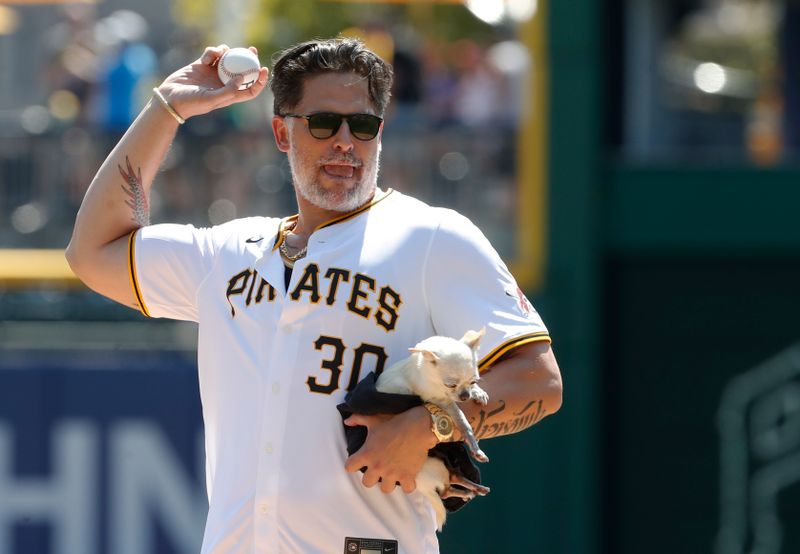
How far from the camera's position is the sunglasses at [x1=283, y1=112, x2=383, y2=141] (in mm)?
3174

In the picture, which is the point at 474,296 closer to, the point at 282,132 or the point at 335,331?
the point at 335,331

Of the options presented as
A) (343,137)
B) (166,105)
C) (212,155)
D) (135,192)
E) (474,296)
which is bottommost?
(474,296)

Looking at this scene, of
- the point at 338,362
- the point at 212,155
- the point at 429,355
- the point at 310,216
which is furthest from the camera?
the point at 212,155

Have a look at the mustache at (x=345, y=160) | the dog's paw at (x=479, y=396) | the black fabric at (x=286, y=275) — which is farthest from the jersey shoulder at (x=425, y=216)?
the dog's paw at (x=479, y=396)

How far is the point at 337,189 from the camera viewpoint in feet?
10.5

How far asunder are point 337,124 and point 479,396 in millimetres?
725

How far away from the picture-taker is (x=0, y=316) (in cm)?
912

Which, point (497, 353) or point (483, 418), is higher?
point (497, 353)

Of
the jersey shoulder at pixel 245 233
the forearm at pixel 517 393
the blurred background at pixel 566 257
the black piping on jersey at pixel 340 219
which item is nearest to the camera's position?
the forearm at pixel 517 393

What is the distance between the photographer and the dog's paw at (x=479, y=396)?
2893 mm

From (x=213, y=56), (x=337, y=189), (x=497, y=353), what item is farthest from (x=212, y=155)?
(x=497, y=353)

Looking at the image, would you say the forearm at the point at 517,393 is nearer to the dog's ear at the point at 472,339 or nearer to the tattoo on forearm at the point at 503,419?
the tattoo on forearm at the point at 503,419

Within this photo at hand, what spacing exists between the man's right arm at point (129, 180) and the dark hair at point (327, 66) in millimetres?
140

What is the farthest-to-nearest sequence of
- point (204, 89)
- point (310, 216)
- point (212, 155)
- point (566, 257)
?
point (212, 155) → point (566, 257) → point (204, 89) → point (310, 216)
